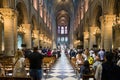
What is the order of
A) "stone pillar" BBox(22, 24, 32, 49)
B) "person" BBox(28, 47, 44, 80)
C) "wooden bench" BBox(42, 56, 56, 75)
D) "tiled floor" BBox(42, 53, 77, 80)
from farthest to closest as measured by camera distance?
"stone pillar" BBox(22, 24, 32, 49), "wooden bench" BBox(42, 56, 56, 75), "tiled floor" BBox(42, 53, 77, 80), "person" BBox(28, 47, 44, 80)

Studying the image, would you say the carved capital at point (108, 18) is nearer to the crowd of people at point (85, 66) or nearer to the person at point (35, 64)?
the crowd of people at point (85, 66)

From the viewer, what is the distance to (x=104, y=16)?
2367 centimetres

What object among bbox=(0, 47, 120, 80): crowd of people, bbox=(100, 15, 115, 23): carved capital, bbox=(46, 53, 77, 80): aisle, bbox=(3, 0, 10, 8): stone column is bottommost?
bbox=(46, 53, 77, 80): aisle

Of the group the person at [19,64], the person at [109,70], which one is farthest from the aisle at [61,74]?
the person at [109,70]

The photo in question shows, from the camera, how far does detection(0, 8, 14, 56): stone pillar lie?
2112cm

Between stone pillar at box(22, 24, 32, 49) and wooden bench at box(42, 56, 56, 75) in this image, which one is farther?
stone pillar at box(22, 24, 32, 49)

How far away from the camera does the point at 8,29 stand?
21625mm

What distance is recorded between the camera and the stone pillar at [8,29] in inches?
832

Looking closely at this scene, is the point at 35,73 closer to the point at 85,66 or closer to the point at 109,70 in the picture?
the point at 85,66

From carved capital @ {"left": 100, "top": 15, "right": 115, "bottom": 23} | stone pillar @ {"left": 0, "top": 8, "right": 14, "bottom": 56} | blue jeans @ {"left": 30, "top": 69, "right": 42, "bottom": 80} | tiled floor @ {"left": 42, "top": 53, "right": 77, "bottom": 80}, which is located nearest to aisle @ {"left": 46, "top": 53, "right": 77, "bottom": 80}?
tiled floor @ {"left": 42, "top": 53, "right": 77, "bottom": 80}

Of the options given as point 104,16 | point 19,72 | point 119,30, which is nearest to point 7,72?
point 19,72

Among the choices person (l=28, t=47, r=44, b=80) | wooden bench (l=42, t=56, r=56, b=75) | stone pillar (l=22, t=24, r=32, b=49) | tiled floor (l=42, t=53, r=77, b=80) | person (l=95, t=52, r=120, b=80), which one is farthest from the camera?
stone pillar (l=22, t=24, r=32, b=49)

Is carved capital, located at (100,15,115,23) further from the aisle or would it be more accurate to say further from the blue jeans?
the blue jeans

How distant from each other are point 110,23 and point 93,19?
9713 mm
